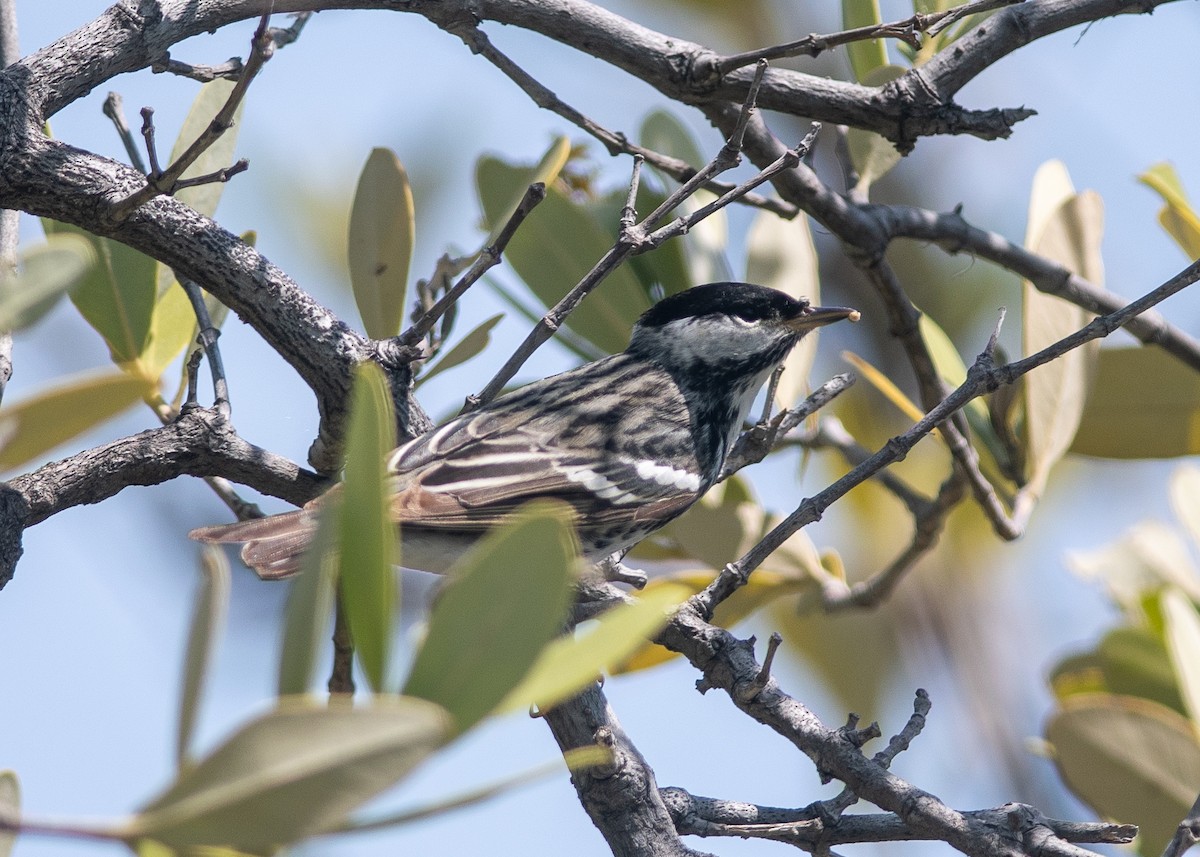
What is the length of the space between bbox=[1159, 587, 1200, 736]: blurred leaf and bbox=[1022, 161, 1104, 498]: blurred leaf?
0.55 m

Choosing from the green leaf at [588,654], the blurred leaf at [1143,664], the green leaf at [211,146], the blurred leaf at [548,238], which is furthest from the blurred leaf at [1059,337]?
the green leaf at [588,654]

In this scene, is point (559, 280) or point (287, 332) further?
point (559, 280)

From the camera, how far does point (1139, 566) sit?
327cm

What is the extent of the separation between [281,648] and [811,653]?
369cm

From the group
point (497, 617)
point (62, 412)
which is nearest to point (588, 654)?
point (497, 617)

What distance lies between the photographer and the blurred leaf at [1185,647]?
2551mm

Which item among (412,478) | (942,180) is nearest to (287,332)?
(412,478)

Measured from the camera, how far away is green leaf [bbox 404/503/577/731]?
92 cm

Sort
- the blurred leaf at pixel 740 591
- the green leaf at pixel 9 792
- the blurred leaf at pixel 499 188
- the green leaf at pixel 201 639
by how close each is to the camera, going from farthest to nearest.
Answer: the blurred leaf at pixel 740 591 < the blurred leaf at pixel 499 188 < the green leaf at pixel 9 792 < the green leaf at pixel 201 639

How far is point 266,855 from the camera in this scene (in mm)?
1005

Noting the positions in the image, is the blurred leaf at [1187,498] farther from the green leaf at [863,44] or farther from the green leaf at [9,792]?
the green leaf at [9,792]

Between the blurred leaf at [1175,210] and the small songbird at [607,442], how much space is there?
33.7 inches

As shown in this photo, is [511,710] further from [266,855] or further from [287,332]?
[287,332]

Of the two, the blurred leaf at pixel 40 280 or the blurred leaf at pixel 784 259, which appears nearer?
the blurred leaf at pixel 40 280
